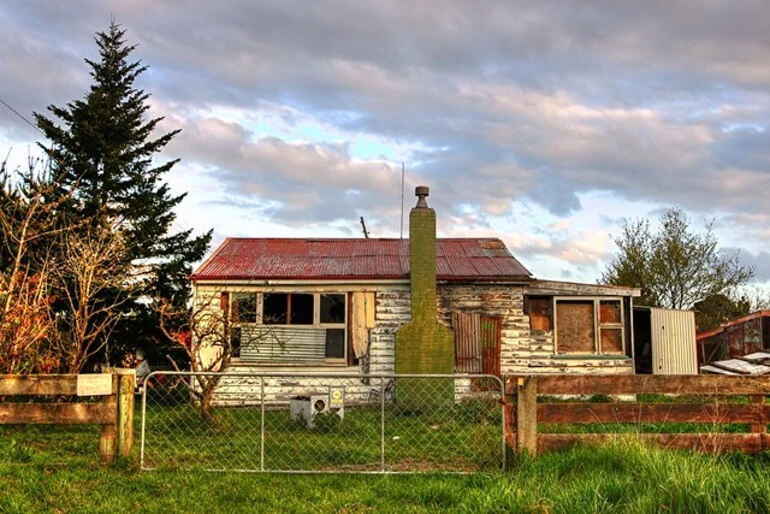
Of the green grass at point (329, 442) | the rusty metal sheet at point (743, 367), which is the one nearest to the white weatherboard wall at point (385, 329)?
the green grass at point (329, 442)

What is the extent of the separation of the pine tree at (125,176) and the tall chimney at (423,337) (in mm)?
8479

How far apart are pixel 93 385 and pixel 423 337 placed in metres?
8.22

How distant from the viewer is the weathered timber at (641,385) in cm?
750

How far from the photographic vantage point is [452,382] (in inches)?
569

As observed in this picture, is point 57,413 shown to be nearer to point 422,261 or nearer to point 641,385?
point 641,385

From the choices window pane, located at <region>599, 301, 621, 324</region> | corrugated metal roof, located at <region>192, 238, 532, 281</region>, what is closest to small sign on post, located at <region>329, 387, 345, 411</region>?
corrugated metal roof, located at <region>192, 238, 532, 281</region>

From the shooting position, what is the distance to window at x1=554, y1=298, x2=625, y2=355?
16.5m

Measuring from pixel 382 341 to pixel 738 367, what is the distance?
9.74 metres

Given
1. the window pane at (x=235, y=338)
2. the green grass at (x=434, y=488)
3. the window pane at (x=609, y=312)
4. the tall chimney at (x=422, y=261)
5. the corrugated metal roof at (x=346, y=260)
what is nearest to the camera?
the green grass at (x=434, y=488)

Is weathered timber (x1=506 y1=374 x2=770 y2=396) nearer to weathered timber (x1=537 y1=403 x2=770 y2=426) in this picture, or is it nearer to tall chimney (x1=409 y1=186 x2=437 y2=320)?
weathered timber (x1=537 y1=403 x2=770 y2=426)

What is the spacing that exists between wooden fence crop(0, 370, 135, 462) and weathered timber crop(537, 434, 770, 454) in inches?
185

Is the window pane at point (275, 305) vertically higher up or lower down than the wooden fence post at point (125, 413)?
higher up

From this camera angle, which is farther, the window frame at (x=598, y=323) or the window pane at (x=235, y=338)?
the window frame at (x=598, y=323)

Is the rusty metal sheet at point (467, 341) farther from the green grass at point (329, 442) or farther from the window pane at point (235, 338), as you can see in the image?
the window pane at point (235, 338)
